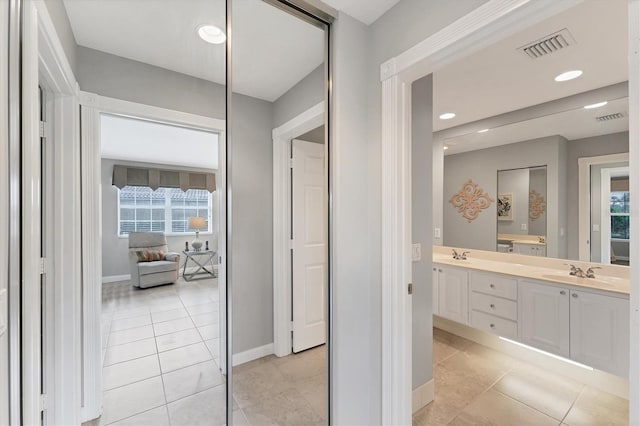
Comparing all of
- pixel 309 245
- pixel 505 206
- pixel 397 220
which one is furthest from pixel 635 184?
pixel 505 206

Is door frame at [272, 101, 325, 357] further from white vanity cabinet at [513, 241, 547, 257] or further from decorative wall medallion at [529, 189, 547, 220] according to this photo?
white vanity cabinet at [513, 241, 547, 257]

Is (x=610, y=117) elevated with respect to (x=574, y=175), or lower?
elevated

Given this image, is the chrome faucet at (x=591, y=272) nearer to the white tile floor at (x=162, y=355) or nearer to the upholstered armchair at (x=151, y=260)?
the white tile floor at (x=162, y=355)

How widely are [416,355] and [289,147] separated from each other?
1.72m

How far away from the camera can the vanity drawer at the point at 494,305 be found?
7.79 feet

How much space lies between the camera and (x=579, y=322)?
199 centimetres

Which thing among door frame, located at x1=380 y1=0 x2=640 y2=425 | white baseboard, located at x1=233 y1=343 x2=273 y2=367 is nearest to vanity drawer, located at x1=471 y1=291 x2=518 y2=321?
door frame, located at x1=380 y1=0 x2=640 y2=425

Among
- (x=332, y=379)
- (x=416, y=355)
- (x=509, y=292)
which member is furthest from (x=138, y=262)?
(x=509, y=292)

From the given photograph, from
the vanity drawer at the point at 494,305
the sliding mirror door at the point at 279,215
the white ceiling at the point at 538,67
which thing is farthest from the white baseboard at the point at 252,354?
the white ceiling at the point at 538,67

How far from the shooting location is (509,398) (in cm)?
207

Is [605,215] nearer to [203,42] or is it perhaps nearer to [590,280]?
[590,280]

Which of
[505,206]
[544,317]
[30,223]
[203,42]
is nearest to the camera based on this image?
[30,223]

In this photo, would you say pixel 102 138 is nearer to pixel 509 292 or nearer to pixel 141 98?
pixel 141 98

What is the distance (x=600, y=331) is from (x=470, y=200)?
1.59m
